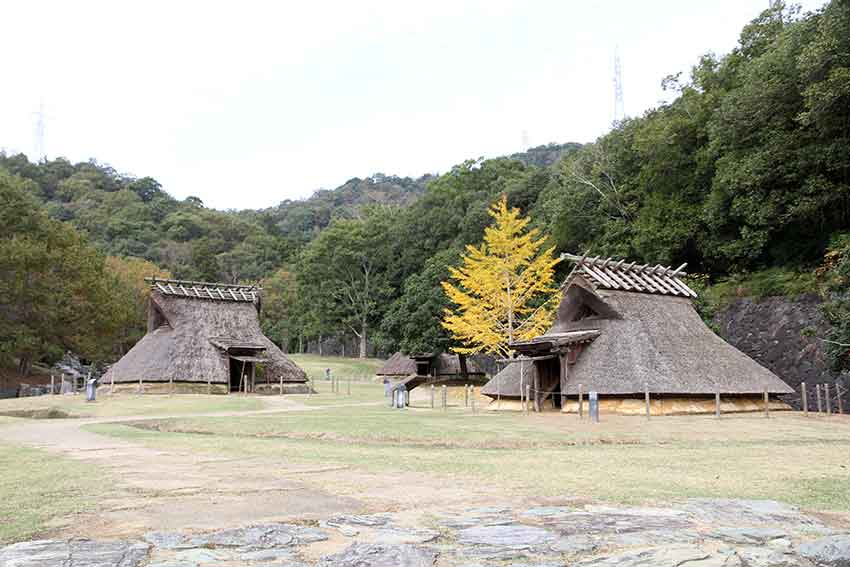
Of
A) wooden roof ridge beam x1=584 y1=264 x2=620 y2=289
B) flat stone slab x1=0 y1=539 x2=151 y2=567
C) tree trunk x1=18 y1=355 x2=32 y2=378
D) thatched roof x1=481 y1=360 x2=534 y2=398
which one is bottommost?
flat stone slab x1=0 y1=539 x2=151 y2=567

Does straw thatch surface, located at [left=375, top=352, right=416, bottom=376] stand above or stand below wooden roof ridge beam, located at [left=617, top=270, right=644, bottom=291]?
below

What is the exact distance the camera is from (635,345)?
25.1 m

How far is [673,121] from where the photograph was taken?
130ft

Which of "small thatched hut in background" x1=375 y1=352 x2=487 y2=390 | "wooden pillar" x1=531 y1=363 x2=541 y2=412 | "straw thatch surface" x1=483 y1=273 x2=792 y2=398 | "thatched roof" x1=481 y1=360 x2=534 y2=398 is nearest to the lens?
"straw thatch surface" x1=483 y1=273 x2=792 y2=398

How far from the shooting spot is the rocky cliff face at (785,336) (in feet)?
92.7

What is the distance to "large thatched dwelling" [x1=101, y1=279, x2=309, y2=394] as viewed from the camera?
121 feet

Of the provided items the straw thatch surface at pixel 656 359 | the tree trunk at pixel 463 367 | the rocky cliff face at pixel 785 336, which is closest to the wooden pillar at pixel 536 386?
the straw thatch surface at pixel 656 359

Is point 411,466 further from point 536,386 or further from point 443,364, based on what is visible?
point 443,364

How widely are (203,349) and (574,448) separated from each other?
2885 centimetres

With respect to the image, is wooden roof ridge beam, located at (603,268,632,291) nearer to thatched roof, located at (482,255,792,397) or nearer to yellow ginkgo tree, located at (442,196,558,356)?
thatched roof, located at (482,255,792,397)

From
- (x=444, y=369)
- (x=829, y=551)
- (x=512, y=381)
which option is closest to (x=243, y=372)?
(x=512, y=381)

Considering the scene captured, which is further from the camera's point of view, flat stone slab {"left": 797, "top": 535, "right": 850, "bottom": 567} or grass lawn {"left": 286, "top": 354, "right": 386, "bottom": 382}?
grass lawn {"left": 286, "top": 354, "right": 386, "bottom": 382}

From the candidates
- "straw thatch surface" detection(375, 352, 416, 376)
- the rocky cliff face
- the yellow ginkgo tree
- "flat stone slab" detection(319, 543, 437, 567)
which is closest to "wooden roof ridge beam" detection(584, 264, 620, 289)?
the yellow ginkgo tree

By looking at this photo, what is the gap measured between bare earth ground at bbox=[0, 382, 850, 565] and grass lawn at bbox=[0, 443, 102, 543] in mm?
173
